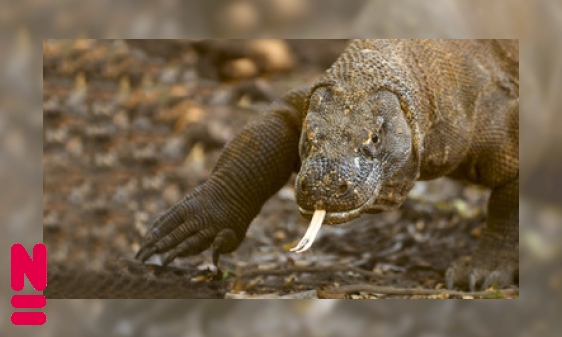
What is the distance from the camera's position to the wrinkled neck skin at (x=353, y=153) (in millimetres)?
3006

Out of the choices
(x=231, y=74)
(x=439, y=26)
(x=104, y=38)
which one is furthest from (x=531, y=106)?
(x=231, y=74)

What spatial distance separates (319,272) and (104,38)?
153cm

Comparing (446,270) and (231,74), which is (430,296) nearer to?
(446,270)

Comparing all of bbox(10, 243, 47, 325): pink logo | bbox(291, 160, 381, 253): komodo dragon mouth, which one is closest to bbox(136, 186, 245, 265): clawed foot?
bbox(10, 243, 47, 325): pink logo

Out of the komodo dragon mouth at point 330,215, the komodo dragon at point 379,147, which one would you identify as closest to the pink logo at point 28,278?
the komodo dragon at point 379,147

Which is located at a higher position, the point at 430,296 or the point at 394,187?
the point at 394,187

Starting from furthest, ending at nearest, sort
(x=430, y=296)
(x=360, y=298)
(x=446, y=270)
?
(x=446, y=270) < (x=430, y=296) < (x=360, y=298)

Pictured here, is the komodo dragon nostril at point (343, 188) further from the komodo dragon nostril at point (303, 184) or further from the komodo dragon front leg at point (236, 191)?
the komodo dragon front leg at point (236, 191)

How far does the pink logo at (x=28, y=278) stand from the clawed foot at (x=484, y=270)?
1.90 m

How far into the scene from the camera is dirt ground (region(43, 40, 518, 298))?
3355 millimetres

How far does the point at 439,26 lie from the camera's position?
10.4 ft

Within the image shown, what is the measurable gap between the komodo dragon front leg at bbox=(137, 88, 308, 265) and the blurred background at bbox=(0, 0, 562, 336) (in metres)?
0.87

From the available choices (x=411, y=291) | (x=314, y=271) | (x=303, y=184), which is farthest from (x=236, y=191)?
(x=303, y=184)

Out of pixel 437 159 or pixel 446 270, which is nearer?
pixel 437 159
